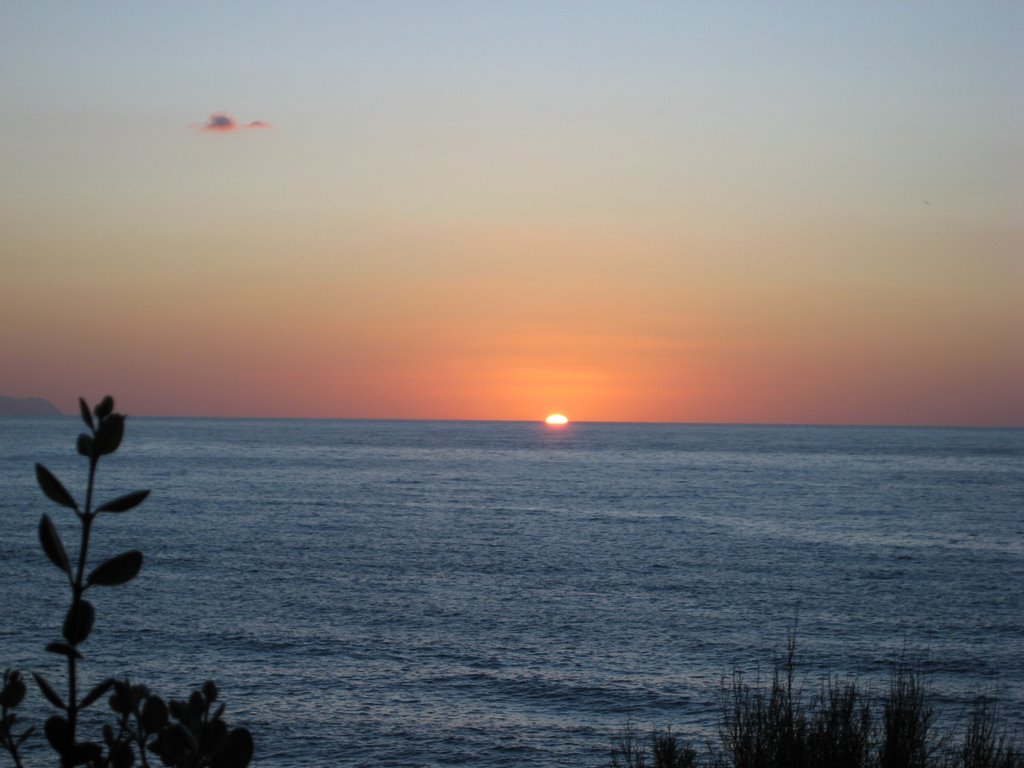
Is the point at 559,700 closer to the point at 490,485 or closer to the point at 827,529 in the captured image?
the point at 827,529

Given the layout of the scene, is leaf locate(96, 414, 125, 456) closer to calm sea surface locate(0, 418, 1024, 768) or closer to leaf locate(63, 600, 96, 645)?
leaf locate(63, 600, 96, 645)

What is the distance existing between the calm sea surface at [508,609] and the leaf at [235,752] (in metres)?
17.4

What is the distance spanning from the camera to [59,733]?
7.91ft

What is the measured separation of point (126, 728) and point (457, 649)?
81.7 ft

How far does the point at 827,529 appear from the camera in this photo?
192ft

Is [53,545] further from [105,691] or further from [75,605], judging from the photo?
[105,691]

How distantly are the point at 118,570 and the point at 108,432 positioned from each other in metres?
0.32

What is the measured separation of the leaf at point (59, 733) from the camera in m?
2.36

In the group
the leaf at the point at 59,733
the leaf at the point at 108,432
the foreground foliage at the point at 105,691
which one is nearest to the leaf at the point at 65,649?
the foreground foliage at the point at 105,691

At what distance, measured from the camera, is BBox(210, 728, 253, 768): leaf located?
246 cm

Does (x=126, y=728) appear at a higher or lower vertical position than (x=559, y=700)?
higher

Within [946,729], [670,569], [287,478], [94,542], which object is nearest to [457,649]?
[946,729]

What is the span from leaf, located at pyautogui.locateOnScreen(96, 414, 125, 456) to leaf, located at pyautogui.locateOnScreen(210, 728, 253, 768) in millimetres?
797

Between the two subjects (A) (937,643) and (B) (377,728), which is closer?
(B) (377,728)
